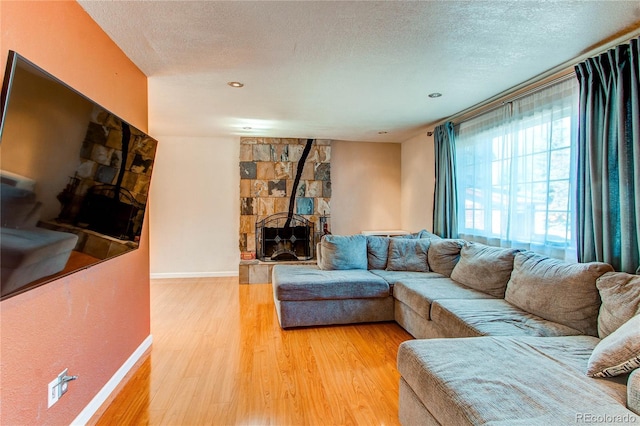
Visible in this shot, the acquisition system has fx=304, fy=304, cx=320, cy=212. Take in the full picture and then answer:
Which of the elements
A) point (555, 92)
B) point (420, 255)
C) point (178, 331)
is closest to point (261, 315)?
point (178, 331)

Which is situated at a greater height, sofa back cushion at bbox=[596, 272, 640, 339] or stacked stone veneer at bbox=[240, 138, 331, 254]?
stacked stone veneer at bbox=[240, 138, 331, 254]

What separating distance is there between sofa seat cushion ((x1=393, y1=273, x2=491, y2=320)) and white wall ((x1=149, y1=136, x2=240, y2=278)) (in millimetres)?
3204

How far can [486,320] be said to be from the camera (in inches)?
83.4

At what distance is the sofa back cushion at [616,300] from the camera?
167 cm

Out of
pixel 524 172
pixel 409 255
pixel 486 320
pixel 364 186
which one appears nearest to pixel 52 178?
pixel 486 320

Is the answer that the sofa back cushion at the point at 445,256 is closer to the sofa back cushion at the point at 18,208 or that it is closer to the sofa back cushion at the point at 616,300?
the sofa back cushion at the point at 616,300

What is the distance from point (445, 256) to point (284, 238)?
8.94 ft

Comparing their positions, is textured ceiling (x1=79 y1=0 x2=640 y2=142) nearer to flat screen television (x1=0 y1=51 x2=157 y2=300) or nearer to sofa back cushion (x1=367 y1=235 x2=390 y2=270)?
flat screen television (x1=0 y1=51 x2=157 y2=300)

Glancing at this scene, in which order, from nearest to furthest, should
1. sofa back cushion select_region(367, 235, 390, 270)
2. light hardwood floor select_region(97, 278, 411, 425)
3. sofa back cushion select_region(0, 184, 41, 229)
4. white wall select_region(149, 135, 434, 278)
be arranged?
sofa back cushion select_region(0, 184, 41, 229)
light hardwood floor select_region(97, 278, 411, 425)
sofa back cushion select_region(367, 235, 390, 270)
white wall select_region(149, 135, 434, 278)

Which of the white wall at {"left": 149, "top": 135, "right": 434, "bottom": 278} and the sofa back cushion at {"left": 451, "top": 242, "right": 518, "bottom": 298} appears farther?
the white wall at {"left": 149, "top": 135, "right": 434, "bottom": 278}

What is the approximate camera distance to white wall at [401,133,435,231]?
4.61m

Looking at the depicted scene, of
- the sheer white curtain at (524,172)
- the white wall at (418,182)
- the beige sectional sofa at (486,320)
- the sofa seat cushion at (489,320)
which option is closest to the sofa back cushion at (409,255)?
the beige sectional sofa at (486,320)

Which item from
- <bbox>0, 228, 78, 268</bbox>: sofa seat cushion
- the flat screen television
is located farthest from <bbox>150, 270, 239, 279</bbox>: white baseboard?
<bbox>0, 228, 78, 268</bbox>: sofa seat cushion

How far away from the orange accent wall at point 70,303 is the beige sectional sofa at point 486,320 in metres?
1.41
